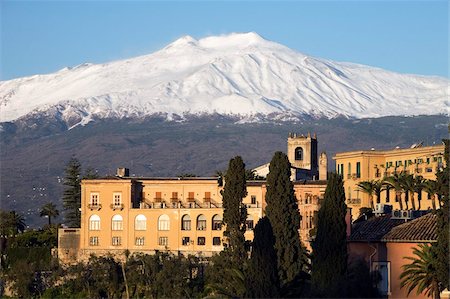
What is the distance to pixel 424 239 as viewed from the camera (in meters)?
56.9

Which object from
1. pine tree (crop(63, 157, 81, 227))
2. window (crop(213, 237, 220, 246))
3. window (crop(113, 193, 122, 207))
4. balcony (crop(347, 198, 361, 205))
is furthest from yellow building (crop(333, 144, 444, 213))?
pine tree (crop(63, 157, 81, 227))

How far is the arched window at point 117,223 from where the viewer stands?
114m

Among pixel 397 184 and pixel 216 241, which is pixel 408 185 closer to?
pixel 397 184

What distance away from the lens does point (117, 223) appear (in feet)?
376

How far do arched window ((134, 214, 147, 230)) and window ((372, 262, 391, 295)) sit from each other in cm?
5802

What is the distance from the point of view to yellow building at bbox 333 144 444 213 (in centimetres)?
10838

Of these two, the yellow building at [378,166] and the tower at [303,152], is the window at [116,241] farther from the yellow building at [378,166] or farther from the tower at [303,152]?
the tower at [303,152]

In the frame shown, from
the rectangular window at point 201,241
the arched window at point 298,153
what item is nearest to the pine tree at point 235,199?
the rectangular window at point 201,241

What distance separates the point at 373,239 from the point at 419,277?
3834 mm

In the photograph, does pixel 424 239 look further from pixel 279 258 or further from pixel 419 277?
pixel 279 258

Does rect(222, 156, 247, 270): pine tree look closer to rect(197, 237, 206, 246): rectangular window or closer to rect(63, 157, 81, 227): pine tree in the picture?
rect(197, 237, 206, 246): rectangular window

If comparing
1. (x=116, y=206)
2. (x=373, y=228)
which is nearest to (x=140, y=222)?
(x=116, y=206)

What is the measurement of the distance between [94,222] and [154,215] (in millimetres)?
4604

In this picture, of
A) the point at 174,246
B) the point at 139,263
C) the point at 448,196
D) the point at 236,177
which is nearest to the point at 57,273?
the point at 139,263
